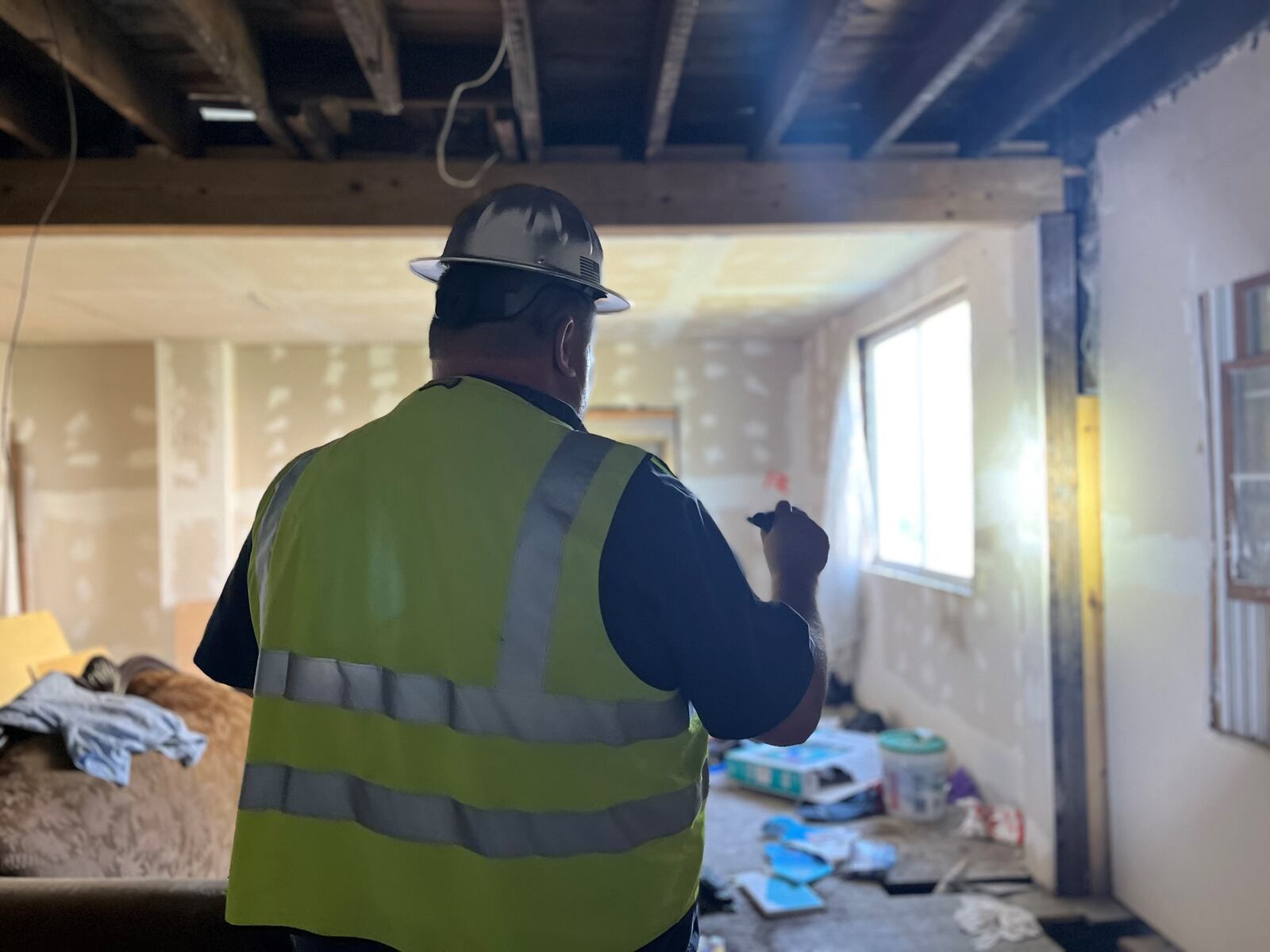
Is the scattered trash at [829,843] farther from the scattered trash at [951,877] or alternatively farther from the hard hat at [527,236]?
the hard hat at [527,236]

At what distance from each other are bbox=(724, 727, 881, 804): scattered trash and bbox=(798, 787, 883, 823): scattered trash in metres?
0.05

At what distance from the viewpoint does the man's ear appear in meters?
1.01

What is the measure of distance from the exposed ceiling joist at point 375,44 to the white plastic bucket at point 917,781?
2.91 meters

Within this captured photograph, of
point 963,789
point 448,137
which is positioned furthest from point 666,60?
point 963,789

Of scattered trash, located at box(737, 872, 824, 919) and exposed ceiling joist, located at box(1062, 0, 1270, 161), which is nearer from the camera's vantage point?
exposed ceiling joist, located at box(1062, 0, 1270, 161)

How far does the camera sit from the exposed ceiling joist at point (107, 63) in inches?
77.0

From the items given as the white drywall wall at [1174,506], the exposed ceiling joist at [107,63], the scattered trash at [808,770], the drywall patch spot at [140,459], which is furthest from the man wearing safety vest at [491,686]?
the drywall patch spot at [140,459]

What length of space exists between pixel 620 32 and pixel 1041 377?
64.2 inches

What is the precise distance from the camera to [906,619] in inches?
185

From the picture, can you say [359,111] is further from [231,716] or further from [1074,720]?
[1074,720]

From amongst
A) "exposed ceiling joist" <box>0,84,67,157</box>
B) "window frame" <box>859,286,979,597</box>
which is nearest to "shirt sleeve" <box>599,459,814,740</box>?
"exposed ceiling joist" <box>0,84,67,157</box>

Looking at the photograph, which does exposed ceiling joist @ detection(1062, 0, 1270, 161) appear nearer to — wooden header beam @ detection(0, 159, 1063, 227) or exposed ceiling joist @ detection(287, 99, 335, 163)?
wooden header beam @ detection(0, 159, 1063, 227)

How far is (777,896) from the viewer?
115 inches

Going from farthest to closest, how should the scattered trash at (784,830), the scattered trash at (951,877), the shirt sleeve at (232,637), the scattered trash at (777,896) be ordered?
the scattered trash at (784,830) < the scattered trash at (951,877) < the scattered trash at (777,896) < the shirt sleeve at (232,637)
